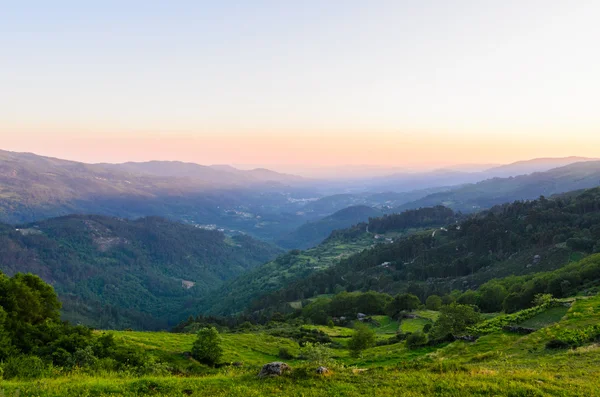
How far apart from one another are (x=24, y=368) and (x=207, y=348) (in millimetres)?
19349

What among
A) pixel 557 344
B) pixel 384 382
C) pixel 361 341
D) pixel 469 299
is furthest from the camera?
pixel 469 299

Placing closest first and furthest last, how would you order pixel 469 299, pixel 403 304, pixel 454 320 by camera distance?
pixel 454 320 < pixel 469 299 < pixel 403 304

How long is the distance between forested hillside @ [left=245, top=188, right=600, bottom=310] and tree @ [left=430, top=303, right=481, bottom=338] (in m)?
93.1

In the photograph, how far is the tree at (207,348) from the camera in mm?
37578

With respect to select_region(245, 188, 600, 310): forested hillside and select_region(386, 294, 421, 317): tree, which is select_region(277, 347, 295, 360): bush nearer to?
select_region(386, 294, 421, 317): tree

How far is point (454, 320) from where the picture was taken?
4319 cm

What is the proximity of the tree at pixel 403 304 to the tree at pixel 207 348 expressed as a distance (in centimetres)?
6254

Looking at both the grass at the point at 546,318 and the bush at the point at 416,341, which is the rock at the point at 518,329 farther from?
the bush at the point at 416,341

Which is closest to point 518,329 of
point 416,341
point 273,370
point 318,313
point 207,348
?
point 416,341

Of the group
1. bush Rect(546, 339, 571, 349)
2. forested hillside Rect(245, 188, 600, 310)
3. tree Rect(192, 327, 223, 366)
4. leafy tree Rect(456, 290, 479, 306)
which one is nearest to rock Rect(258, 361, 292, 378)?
tree Rect(192, 327, 223, 366)

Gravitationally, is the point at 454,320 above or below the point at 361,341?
above

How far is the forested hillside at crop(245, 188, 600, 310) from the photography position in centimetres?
13139

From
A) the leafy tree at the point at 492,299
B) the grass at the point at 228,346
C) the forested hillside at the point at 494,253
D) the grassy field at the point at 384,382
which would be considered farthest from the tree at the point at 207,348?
the forested hillside at the point at 494,253

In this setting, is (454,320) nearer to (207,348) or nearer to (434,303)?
(207,348)
